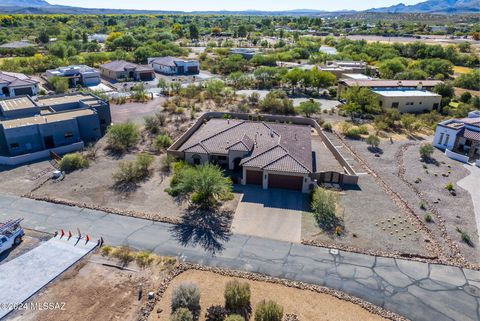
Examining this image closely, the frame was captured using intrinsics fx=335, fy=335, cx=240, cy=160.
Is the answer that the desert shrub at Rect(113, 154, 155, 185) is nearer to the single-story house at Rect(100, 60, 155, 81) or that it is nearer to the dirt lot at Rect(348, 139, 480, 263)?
the dirt lot at Rect(348, 139, 480, 263)

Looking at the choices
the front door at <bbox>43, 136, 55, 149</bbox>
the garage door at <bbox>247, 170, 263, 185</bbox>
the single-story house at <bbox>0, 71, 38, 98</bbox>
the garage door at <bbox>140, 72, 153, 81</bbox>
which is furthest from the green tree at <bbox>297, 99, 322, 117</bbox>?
the single-story house at <bbox>0, 71, 38, 98</bbox>

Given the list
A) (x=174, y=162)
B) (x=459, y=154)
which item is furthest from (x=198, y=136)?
(x=459, y=154)

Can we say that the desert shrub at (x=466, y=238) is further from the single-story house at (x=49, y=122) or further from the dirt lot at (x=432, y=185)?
the single-story house at (x=49, y=122)

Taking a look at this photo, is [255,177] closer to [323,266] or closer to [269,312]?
[323,266]

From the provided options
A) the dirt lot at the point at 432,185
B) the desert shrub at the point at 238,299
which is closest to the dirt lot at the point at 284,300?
the desert shrub at the point at 238,299

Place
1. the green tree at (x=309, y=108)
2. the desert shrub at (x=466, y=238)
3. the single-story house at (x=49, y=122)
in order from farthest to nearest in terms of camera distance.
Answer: the green tree at (x=309, y=108) → the single-story house at (x=49, y=122) → the desert shrub at (x=466, y=238)
